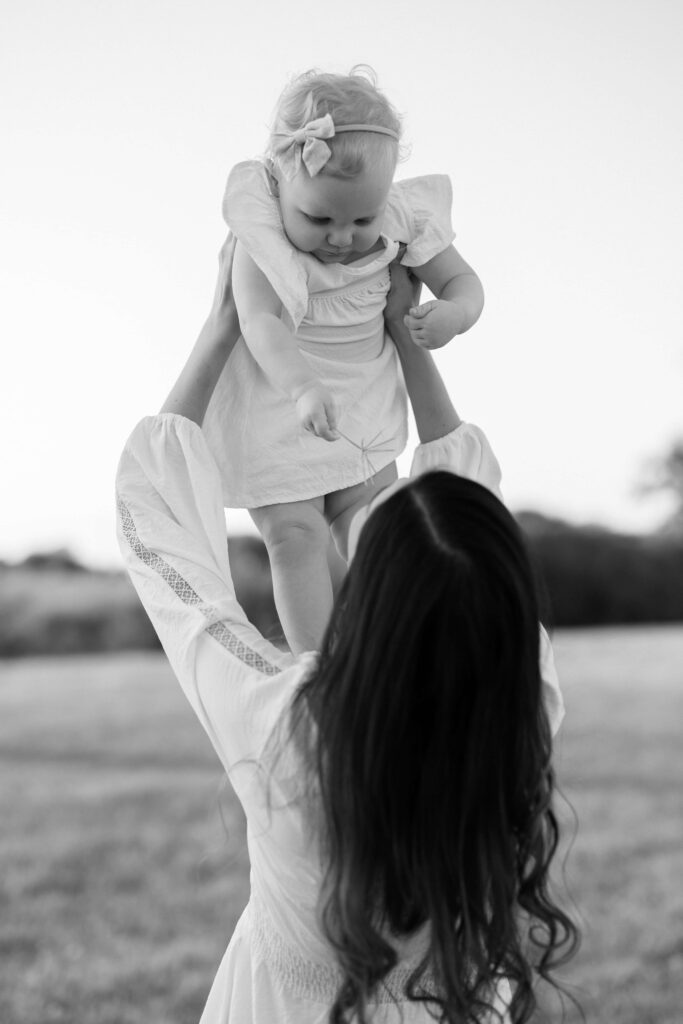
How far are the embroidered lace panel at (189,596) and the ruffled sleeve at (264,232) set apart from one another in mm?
211

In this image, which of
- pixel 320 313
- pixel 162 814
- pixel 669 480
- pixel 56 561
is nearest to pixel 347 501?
pixel 320 313

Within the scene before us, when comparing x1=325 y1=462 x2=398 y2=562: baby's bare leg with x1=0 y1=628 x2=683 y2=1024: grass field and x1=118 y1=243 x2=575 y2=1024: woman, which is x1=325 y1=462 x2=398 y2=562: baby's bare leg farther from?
x1=0 y1=628 x2=683 y2=1024: grass field

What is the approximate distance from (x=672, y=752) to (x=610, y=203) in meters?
3.19

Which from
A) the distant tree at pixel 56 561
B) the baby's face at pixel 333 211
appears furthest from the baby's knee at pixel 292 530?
the distant tree at pixel 56 561

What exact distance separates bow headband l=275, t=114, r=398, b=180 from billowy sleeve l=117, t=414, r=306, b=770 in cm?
22

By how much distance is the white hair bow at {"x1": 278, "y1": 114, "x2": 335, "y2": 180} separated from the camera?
2.66ft

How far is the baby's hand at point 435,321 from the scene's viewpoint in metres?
0.87

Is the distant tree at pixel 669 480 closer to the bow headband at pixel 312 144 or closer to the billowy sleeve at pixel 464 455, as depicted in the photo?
the billowy sleeve at pixel 464 455

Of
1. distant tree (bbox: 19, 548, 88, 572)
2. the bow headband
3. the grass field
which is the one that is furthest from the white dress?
the grass field

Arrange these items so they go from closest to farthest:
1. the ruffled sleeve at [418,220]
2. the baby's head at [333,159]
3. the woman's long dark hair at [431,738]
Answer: the woman's long dark hair at [431,738], the baby's head at [333,159], the ruffled sleeve at [418,220]

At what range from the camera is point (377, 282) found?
93 cm

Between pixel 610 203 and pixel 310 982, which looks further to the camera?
pixel 610 203

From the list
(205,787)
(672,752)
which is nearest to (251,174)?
(205,787)

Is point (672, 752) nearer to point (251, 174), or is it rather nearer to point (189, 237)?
point (189, 237)
